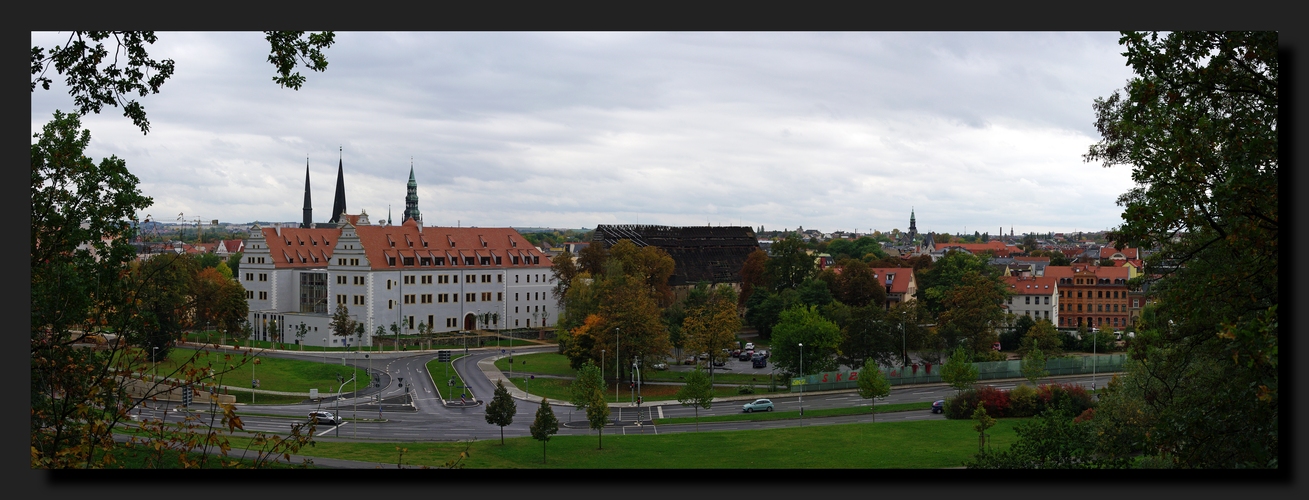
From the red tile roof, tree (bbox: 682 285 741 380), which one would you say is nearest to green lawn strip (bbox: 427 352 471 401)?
tree (bbox: 682 285 741 380)

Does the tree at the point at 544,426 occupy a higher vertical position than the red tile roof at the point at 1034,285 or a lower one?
lower

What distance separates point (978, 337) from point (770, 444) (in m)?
22.7

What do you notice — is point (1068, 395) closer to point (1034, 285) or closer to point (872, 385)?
point (872, 385)

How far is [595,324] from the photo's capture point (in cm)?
4825

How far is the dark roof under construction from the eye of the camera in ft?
297

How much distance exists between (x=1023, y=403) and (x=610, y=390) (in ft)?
60.0

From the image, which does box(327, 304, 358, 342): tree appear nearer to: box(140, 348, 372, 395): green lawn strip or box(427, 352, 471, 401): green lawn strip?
box(140, 348, 372, 395): green lawn strip

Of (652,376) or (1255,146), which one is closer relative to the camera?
(1255,146)

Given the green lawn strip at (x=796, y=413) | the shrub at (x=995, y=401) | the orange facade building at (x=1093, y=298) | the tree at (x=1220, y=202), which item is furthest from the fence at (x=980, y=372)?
the tree at (x=1220, y=202)

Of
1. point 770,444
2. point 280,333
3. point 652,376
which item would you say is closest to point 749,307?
point 652,376

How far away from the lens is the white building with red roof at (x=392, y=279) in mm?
→ 65438

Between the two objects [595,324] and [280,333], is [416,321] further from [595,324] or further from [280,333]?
[595,324]

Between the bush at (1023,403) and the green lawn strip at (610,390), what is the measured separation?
1246 centimetres

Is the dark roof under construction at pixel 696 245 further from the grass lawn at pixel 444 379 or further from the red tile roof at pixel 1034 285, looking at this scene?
the grass lawn at pixel 444 379
